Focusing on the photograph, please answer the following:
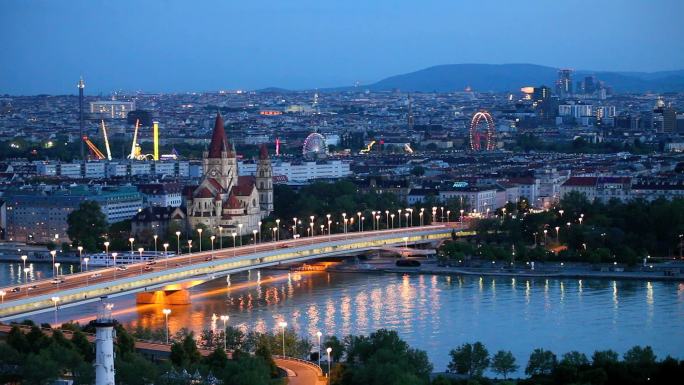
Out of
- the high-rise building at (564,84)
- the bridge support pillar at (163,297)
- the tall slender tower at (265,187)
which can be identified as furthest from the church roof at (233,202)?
the high-rise building at (564,84)

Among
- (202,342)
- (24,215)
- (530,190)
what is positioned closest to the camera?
(202,342)

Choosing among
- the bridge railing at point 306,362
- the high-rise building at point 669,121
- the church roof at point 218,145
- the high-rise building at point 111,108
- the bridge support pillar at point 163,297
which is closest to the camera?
the bridge railing at point 306,362

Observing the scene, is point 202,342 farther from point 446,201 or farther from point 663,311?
point 446,201

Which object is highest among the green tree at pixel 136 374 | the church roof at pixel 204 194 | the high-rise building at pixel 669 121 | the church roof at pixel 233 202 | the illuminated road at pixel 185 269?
the high-rise building at pixel 669 121

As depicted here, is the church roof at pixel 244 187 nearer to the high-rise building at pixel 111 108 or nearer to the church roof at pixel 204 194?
the church roof at pixel 204 194

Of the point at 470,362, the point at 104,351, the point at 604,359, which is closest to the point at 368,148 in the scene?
the point at 470,362

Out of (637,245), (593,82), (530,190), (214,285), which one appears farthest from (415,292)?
(593,82)
